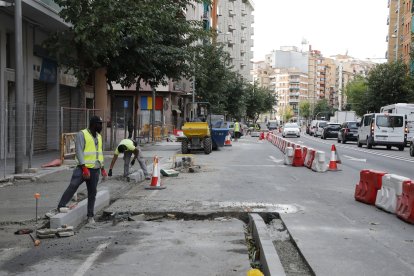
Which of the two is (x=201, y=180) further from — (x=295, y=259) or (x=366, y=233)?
(x=295, y=259)

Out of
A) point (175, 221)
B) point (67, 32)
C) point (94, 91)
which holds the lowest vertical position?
point (175, 221)

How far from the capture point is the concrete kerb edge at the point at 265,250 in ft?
16.9

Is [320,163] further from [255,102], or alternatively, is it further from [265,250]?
[255,102]

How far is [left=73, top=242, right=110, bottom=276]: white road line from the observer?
5.47 metres

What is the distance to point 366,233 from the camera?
7.32m

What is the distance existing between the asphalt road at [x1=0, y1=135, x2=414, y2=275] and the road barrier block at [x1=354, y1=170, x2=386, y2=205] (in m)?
0.20

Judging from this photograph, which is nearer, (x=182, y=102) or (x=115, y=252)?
(x=115, y=252)

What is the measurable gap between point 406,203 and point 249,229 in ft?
8.30

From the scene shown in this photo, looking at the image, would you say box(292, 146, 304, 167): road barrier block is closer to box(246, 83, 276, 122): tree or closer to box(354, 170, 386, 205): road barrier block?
box(354, 170, 386, 205): road barrier block

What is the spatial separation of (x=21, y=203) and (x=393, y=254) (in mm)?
6704

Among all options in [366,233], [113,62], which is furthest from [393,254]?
[113,62]

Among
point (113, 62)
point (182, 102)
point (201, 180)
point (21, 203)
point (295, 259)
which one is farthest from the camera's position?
point (182, 102)

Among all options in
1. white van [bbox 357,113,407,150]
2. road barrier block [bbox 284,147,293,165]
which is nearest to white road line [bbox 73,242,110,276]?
road barrier block [bbox 284,147,293,165]

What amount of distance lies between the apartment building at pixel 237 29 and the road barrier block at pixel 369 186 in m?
74.4
